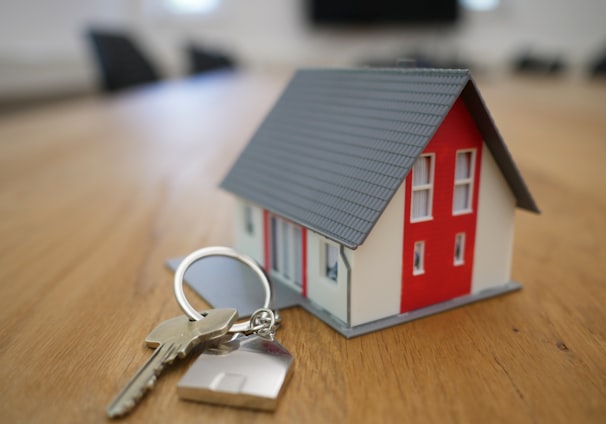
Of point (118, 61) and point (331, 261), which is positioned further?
point (118, 61)

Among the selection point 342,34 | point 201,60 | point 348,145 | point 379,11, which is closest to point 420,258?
point 348,145

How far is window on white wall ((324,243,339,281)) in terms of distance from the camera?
67cm

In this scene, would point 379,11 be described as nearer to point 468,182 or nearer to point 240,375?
point 468,182

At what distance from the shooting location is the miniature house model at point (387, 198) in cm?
62

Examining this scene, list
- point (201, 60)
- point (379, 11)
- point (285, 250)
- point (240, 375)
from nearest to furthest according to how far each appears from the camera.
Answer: point (240, 375) → point (285, 250) → point (201, 60) → point (379, 11)

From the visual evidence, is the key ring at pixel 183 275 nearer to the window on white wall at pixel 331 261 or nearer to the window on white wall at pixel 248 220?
the window on white wall at pixel 331 261

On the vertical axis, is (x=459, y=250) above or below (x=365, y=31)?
above

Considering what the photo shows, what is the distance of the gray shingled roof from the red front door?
34 mm

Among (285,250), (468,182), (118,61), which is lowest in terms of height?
(118,61)

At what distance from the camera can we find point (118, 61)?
11.5ft

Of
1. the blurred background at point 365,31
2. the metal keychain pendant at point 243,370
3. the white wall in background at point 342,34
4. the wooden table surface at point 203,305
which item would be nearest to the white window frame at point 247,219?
the wooden table surface at point 203,305

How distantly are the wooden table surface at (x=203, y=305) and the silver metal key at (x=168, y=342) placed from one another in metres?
0.01

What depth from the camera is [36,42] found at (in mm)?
4055

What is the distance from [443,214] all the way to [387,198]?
0.45 ft
